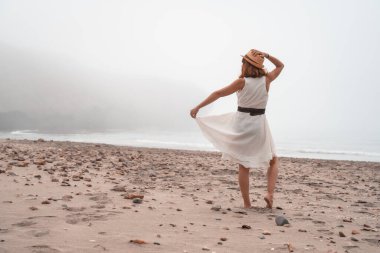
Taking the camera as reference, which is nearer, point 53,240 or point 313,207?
point 53,240

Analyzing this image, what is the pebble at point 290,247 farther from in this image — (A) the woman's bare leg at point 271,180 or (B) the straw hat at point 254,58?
(B) the straw hat at point 254,58

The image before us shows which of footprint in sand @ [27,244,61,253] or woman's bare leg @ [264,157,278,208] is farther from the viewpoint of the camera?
woman's bare leg @ [264,157,278,208]

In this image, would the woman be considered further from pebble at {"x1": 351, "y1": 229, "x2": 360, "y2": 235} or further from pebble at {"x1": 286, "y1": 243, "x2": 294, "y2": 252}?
pebble at {"x1": 286, "y1": 243, "x2": 294, "y2": 252}

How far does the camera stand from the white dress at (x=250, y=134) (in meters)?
5.64

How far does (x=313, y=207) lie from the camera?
636 cm

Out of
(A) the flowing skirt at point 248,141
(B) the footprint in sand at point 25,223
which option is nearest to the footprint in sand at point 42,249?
(B) the footprint in sand at point 25,223

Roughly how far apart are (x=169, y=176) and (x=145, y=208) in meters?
4.44

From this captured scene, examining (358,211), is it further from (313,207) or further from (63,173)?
(63,173)

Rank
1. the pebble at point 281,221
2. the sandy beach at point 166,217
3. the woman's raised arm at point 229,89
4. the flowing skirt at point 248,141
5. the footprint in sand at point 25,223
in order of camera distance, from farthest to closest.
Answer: the flowing skirt at point 248,141 → the woman's raised arm at point 229,89 → the pebble at point 281,221 → the footprint in sand at point 25,223 → the sandy beach at point 166,217

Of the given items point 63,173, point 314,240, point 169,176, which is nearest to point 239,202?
point 314,240

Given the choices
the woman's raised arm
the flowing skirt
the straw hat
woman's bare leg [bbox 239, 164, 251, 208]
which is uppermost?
the straw hat

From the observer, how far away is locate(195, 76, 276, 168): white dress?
564cm

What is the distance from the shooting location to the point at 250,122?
5723 mm

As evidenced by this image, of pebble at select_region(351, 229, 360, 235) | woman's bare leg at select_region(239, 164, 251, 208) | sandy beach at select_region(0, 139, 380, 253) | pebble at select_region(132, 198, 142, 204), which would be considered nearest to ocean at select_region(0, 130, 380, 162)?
sandy beach at select_region(0, 139, 380, 253)
